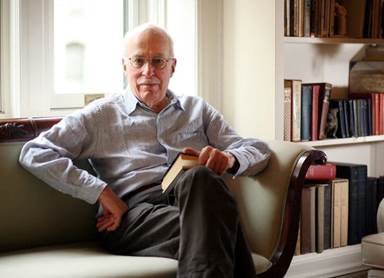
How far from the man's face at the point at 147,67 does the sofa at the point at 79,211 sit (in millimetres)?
301

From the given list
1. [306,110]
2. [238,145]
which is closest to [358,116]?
[306,110]

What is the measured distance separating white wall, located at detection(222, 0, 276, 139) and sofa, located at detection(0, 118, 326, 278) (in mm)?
526

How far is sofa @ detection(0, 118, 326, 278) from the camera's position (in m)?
2.26

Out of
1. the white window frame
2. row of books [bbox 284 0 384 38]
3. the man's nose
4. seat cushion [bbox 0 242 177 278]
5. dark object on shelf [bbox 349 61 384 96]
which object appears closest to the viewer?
seat cushion [bbox 0 242 177 278]

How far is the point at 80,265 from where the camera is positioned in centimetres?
200

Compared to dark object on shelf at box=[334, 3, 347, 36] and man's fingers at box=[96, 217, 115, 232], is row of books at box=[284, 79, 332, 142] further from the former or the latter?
man's fingers at box=[96, 217, 115, 232]

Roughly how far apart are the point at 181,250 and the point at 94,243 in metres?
0.49

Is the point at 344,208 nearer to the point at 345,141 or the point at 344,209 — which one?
the point at 344,209

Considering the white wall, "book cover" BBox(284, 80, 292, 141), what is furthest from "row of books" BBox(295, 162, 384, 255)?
the white wall

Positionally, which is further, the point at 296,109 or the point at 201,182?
the point at 296,109

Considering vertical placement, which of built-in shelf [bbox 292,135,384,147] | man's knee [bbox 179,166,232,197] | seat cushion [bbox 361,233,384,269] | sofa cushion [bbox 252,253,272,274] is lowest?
seat cushion [bbox 361,233,384,269]

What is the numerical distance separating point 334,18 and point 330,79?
0.36 m

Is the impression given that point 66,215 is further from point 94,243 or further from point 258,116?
point 258,116

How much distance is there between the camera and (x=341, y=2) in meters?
3.40
